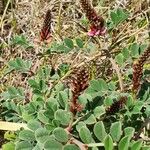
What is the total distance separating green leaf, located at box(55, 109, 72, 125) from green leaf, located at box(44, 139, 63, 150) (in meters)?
0.08

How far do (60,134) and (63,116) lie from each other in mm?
63

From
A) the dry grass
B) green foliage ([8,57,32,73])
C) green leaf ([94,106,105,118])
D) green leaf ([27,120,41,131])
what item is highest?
the dry grass

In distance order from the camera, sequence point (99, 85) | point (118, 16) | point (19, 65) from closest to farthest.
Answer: point (99, 85) → point (118, 16) → point (19, 65)

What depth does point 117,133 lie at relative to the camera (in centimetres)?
115

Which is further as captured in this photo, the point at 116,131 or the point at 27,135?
the point at 27,135

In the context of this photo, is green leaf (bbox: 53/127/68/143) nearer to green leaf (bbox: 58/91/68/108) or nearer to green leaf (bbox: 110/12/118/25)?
green leaf (bbox: 58/91/68/108)

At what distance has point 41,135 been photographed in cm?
123

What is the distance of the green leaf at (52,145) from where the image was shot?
114 centimetres

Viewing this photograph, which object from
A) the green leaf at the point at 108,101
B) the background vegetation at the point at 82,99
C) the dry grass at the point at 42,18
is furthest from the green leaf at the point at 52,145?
the dry grass at the point at 42,18

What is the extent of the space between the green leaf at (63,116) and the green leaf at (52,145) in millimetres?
83

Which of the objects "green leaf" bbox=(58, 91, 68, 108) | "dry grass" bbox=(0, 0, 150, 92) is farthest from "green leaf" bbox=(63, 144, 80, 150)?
"dry grass" bbox=(0, 0, 150, 92)

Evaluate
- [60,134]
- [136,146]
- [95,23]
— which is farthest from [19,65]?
[136,146]

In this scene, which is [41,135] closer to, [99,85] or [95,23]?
[99,85]

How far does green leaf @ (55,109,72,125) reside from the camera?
3.95 feet
